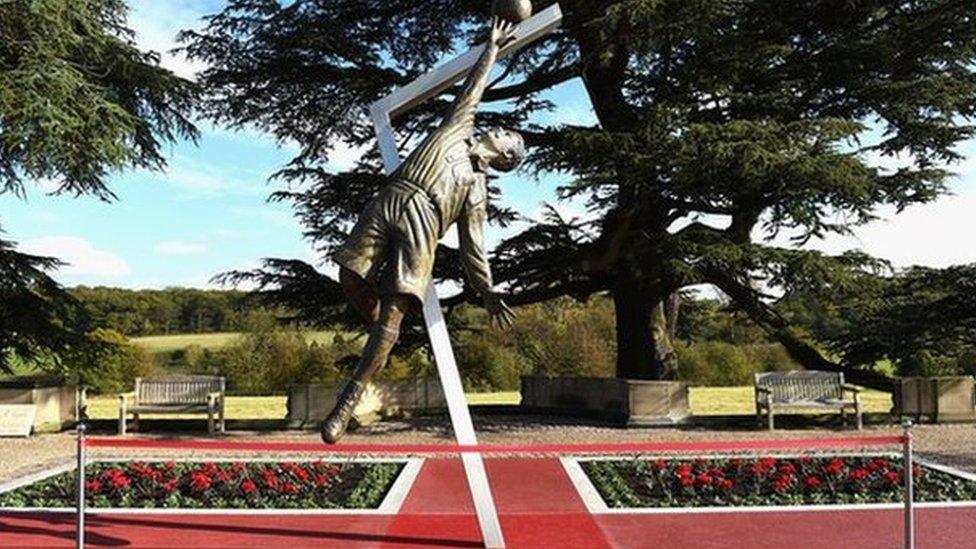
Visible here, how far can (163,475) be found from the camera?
952 cm

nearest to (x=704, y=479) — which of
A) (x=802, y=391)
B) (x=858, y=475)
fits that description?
(x=858, y=475)

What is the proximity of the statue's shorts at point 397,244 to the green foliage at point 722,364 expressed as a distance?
21547 mm

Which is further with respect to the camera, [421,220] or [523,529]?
[523,529]

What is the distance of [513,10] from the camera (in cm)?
751

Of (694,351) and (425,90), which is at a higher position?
(425,90)

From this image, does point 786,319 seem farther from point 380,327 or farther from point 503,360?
point 380,327

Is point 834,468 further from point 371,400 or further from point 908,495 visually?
point 371,400

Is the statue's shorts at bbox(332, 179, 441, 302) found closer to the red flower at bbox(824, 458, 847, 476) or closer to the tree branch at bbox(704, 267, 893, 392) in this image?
the red flower at bbox(824, 458, 847, 476)

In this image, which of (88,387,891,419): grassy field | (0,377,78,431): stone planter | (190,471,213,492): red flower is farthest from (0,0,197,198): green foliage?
(190,471,213,492): red flower

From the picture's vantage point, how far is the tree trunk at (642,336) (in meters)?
18.7

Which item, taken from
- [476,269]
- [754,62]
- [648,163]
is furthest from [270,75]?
[476,269]

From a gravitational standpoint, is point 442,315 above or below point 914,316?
below

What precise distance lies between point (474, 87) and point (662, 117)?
8.57m

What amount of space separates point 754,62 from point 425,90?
10204 mm
